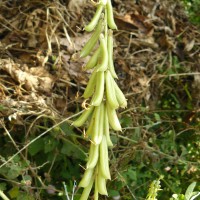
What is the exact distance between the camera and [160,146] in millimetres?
2547

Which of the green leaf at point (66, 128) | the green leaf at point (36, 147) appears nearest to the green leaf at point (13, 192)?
the green leaf at point (36, 147)

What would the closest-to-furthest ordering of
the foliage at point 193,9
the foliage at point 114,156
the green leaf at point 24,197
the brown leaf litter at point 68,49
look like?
the green leaf at point 24,197 < the foliage at point 114,156 < the brown leaf litter at point 68,49 < the foliage at point 193,9

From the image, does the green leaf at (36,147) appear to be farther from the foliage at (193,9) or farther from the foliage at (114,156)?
the foliage at (193,9)

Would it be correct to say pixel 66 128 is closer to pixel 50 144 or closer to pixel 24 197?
pixel 50 144

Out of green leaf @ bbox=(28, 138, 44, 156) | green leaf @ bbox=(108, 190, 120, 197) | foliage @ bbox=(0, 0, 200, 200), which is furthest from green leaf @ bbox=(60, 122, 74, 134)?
green leaf @ bbox=(108, 190, 120, 197)

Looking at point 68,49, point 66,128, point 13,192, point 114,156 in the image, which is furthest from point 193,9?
point 13,192

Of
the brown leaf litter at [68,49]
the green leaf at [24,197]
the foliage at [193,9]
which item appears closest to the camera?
the green leaf at [24,197]

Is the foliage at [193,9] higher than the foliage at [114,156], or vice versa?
the foliage at [193,9]

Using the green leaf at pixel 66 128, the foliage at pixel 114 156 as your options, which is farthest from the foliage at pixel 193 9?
the green leaf at pixel 66 128

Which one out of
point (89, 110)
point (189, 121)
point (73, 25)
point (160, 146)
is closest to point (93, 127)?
point (89, 110)

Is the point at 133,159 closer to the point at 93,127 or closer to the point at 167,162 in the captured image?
the point at 167,162

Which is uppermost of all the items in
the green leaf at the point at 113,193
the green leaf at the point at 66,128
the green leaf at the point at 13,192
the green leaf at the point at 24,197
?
the green leaf at the point at 66,128

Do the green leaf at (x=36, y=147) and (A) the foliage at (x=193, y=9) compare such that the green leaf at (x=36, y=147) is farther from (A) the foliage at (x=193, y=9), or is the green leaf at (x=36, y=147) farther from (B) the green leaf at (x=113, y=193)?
(A) the foliage at (x=193, y=9)

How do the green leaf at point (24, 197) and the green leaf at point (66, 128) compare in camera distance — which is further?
the green leaf at point (66, 128)
